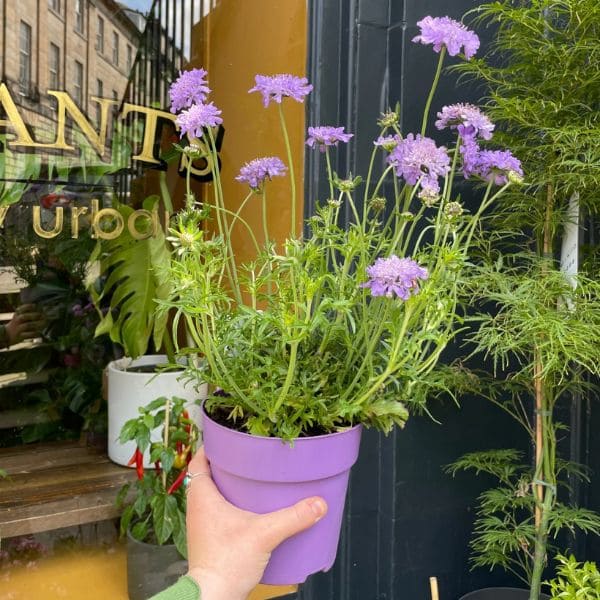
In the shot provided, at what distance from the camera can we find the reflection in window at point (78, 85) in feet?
6.18

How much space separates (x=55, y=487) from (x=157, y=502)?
335mm

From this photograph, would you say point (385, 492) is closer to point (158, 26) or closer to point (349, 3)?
point (349, 3)

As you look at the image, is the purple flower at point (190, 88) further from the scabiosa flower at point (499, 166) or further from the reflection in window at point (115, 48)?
the reflection in window at point (115, 48)

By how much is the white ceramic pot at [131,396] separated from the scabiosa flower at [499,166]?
104cm

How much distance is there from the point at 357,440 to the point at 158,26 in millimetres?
1609

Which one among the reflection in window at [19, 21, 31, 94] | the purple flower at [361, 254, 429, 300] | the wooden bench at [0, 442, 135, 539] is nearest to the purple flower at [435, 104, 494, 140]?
the purple flower at [361, 254, 429, 300]

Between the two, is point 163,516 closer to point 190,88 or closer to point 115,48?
point 190,88

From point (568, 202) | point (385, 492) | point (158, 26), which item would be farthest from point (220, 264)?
point (158, 26)

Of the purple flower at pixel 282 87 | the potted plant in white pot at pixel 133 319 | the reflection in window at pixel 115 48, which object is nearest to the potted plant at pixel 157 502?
the potted plant in white pot at pixel 133 319

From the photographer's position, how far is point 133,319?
2.00 metres

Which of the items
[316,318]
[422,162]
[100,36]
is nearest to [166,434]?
[316,318]

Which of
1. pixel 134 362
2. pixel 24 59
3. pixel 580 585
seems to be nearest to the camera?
pixel 580 585

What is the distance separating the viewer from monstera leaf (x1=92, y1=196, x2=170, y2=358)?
1.95 m

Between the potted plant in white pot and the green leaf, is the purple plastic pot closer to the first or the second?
the green leaf
